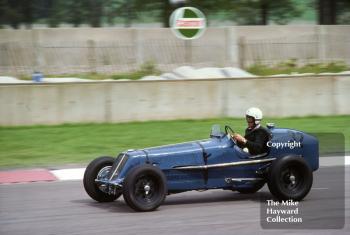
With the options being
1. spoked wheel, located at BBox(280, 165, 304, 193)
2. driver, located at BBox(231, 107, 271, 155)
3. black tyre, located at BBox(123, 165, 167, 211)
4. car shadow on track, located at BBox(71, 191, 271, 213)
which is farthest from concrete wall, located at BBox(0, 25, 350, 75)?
black tyre, located at BBox(123, 165, 167, 211)

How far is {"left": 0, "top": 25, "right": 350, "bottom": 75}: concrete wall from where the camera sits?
25.6 metres

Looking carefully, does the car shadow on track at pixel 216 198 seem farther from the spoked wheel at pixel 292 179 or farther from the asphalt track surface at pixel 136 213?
the spoked wheel at pixel 292 179

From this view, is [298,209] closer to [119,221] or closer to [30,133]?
[119,221]

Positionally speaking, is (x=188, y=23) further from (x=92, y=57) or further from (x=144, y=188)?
(x=92, y=57)

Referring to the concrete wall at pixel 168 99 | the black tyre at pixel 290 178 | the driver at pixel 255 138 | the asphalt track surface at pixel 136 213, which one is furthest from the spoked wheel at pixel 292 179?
the concrete wall at pixel 168 99

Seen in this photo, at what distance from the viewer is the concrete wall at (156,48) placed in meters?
25.6

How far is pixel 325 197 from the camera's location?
9602 mm

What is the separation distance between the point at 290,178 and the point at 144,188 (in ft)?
6.46

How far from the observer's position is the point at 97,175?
9188 mm

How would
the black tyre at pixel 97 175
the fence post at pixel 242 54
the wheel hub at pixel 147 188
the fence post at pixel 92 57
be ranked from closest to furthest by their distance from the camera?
the wheel hub at pixel 147 188 → the black tyre at pixel 97 175 → the fence post at pixel 242 54 → the fence post at pixel 92 57

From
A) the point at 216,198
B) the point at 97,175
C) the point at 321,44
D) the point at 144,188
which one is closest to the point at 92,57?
the point at 321,44

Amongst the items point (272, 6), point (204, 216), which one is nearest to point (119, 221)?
point (204, 216)

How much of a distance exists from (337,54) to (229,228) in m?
Result: 23.2

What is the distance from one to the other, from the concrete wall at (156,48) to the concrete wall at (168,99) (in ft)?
22.0
